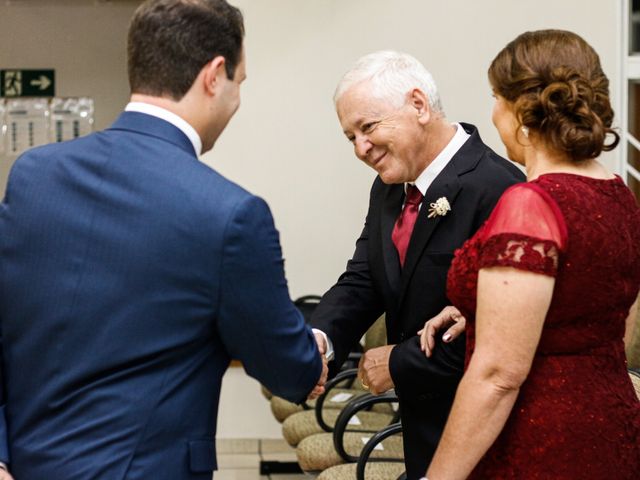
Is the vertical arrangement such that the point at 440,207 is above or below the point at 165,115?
below

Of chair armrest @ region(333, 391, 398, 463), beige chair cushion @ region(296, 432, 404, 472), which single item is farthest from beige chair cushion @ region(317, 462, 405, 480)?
beige chair cushion @ region(296, 432, 404, 472)

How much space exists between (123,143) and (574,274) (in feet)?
2.74

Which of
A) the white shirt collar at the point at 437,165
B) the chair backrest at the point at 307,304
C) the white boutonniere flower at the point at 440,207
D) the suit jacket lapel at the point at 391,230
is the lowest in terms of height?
the chair backrest at the point at 307,304

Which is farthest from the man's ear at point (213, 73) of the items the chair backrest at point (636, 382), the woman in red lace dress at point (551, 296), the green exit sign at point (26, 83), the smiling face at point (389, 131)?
the green exit sign at point (26, 83)

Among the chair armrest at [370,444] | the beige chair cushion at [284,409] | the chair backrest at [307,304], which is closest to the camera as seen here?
the chair armrest at [370,444]

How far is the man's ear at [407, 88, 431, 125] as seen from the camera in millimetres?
2520

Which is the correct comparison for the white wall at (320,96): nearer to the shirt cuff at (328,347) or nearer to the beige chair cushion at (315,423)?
the beige chair cushion at (315,423)

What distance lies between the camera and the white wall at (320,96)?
5.65 meters

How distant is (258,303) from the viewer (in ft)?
5.59

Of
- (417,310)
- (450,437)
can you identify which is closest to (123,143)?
(450,437)

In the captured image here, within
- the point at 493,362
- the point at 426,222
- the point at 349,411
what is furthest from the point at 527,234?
the point at 349,411

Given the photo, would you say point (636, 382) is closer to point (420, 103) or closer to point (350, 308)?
point (350, 308)

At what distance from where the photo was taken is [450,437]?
195cm

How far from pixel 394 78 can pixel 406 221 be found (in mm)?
358
